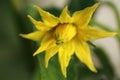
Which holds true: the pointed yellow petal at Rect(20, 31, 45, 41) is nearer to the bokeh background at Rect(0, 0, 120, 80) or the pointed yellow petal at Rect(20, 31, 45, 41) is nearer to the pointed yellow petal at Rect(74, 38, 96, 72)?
the pointed yellow petal at Rect(74, 38, 96, 72)

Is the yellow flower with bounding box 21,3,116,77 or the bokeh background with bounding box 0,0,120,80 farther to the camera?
the bokeh background with bounding box 0,0,120,80

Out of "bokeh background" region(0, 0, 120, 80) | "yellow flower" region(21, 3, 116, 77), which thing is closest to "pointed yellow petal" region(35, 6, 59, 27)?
"yellow flower" region(21, 3, 116, 77)

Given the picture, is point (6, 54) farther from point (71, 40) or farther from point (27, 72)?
point (71, 40)

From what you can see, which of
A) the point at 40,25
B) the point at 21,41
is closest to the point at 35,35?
the point at 40,25

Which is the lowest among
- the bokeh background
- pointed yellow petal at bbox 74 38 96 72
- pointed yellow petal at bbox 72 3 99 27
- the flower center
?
the bokeh background

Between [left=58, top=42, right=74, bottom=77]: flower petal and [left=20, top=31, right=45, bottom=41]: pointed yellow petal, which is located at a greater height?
[left=20, top=31, right=45, bottom=41]: pointed yellow petal

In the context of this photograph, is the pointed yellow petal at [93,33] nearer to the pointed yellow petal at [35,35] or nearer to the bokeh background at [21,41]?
the pointed yellow petal at [35,35]

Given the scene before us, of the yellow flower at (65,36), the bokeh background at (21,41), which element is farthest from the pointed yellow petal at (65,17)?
the bokeh background at (21,41)

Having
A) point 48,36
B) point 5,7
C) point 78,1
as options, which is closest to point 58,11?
point 78,1
